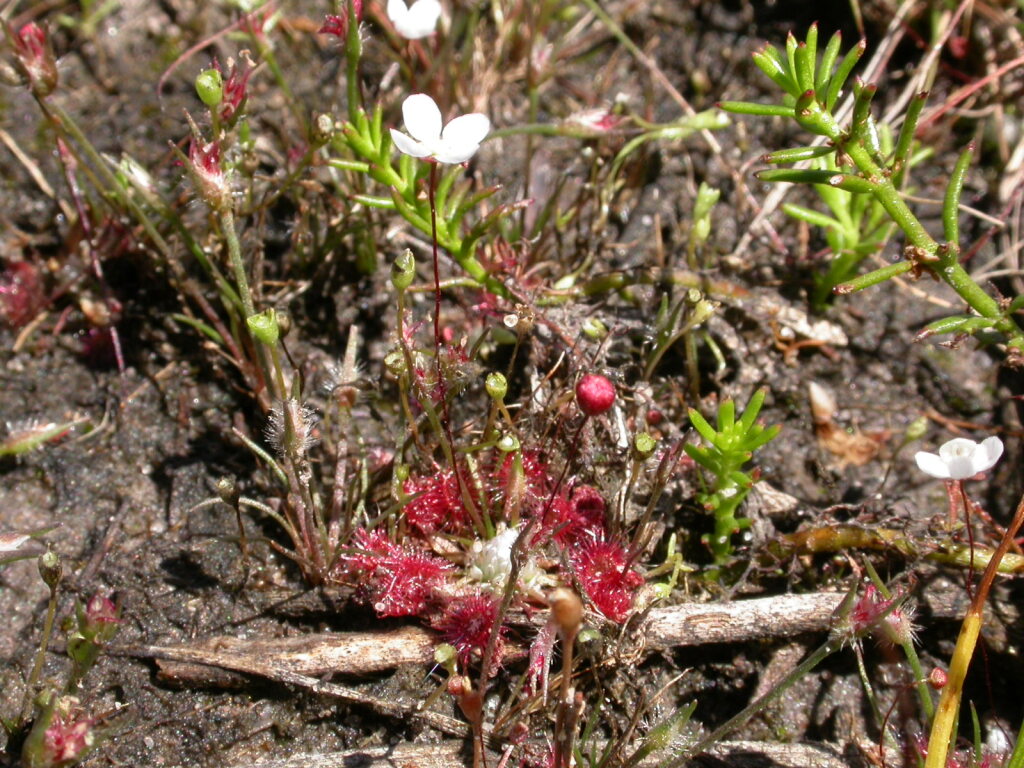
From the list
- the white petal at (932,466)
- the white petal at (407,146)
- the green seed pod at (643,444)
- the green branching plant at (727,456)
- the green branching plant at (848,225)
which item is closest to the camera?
the white petal at (407,146)

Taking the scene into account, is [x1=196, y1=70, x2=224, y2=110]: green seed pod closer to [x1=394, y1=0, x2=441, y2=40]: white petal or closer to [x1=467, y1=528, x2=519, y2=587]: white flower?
[x1=394, y1=0, x2=441, y2=40]: white petal

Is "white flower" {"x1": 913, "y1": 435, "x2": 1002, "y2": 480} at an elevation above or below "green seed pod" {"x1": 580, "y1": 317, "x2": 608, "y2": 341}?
below

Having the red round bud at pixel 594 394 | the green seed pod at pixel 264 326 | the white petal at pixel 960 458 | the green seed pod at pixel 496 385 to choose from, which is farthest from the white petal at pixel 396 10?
the white petal at pixel 960 458

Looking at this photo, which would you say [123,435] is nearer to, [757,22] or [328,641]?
[328,641]

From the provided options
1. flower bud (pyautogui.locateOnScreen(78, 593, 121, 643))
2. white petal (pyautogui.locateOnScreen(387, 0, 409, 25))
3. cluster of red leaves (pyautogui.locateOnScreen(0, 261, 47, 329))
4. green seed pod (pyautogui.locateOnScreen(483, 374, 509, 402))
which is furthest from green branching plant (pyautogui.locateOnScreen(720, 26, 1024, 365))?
cluster of red leaves (pyautogui.locateOnScreen(0, 261, 47, 329))

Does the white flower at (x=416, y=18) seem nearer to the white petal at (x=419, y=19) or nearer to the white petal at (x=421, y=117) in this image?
the white petal at (x=419, y=19)

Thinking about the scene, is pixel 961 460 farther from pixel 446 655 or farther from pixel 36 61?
pixel 36 61

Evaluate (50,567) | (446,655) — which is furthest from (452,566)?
(50,567)

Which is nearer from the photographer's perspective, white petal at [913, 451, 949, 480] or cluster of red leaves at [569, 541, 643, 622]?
white petal at [913, 451, 949, 480]
